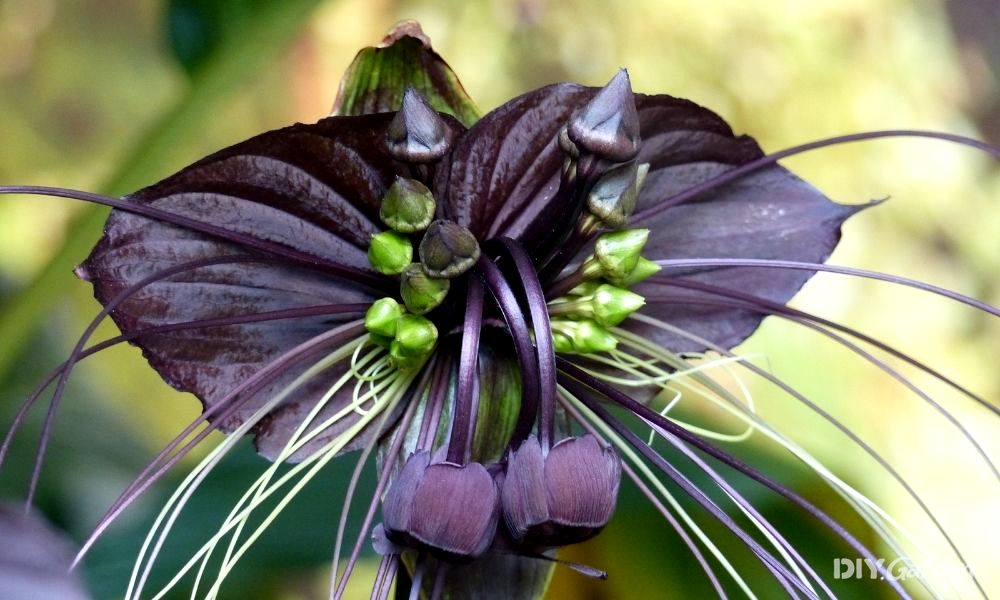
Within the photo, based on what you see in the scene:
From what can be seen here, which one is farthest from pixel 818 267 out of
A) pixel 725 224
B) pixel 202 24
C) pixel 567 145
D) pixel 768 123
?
pixel 768 123

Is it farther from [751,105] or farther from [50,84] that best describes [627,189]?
→ [50,84]

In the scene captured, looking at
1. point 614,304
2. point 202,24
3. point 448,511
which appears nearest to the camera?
point 448,511

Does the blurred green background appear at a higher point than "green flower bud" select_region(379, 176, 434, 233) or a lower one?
higher

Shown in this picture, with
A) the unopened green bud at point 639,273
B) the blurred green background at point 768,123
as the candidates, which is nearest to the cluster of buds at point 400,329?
the unopened green bud at point 639,273

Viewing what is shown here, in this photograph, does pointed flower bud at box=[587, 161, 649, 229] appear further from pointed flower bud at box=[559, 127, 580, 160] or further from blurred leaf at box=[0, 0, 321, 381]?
blurred leaf at box=[0, 0, 321, 381]

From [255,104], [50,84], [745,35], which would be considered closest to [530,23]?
[745,35]

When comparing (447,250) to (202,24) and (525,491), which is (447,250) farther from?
(202,24)

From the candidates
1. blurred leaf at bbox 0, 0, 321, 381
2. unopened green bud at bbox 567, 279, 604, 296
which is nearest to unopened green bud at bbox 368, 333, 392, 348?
unopened green bud at bbox 567, 279, 604, 296
